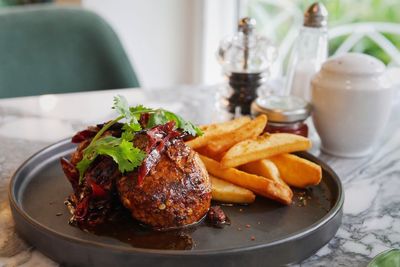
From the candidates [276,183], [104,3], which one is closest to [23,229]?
[276,183]

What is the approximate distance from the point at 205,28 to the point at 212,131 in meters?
2.39

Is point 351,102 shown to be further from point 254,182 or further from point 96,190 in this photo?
point 96,190

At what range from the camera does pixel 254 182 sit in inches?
49.6

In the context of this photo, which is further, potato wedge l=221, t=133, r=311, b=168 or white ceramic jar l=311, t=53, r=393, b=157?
white ceramic jar l=311, t=53, r=393, b=157

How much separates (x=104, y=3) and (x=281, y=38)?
3.91 ft

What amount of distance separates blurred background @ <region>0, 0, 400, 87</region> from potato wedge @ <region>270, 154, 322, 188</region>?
2.29 metres

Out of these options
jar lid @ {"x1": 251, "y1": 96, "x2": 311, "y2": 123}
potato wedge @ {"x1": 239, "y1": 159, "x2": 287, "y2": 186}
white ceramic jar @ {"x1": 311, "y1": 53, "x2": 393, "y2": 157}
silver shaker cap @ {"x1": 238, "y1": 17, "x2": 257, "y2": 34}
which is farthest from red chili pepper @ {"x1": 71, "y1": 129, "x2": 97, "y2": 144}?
silver shaker cap @ {"x1": 238, "y1": 17, "x2": 257, "y2": 34}

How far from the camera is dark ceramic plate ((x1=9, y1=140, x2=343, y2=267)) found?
3.27 ft

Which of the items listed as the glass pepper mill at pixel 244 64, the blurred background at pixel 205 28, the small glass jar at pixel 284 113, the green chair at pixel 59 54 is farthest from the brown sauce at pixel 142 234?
the blurred background at pixel 205 28

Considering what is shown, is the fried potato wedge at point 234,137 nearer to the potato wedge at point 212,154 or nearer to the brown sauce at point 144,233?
the potato wedge at point 212,154

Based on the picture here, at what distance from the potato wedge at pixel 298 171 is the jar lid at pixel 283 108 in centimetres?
23

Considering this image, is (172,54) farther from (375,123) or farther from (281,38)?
(375,123)

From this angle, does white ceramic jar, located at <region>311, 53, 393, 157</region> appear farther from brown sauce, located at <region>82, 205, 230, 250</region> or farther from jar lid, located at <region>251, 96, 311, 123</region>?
brown sauce, located at <region>82, 205, 230, 250</region>

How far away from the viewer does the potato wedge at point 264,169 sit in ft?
4.34
